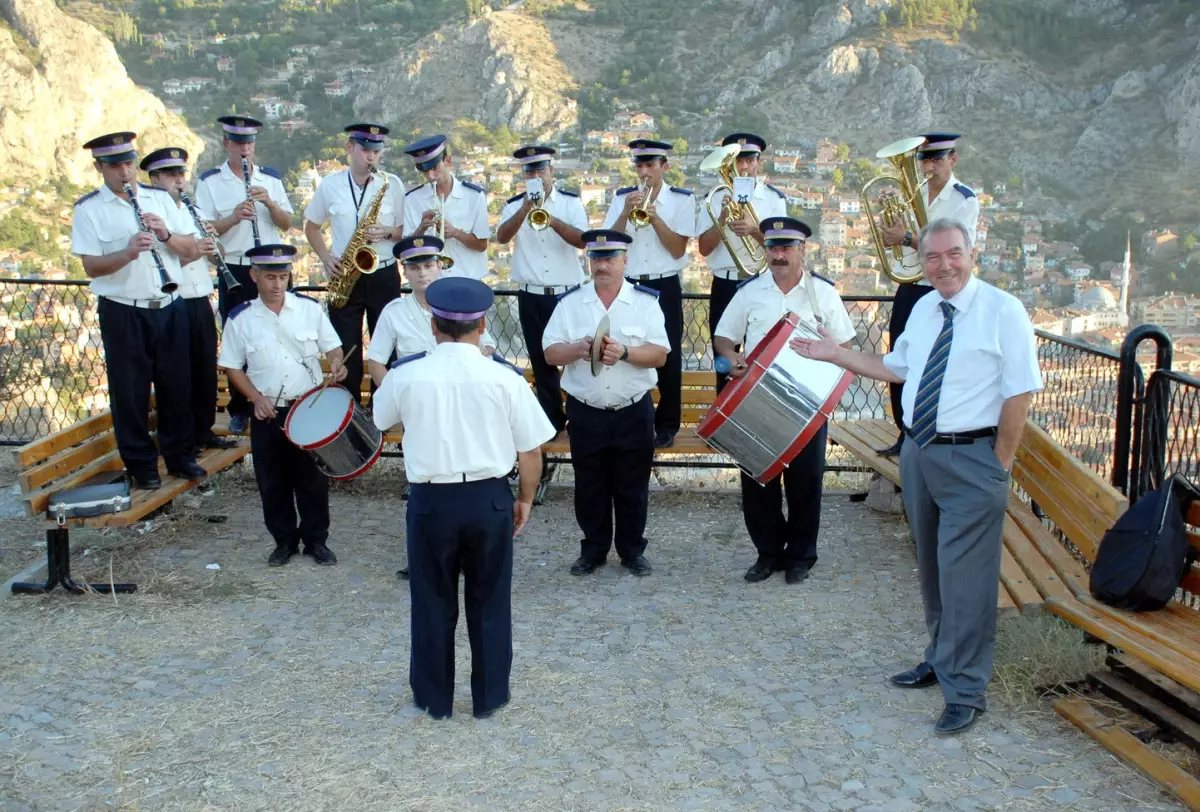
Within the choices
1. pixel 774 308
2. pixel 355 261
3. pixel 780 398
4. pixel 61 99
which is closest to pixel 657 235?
pixel 774 308

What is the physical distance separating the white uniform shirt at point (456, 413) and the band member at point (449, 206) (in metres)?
3.14

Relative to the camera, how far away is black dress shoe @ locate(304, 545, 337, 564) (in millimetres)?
6457

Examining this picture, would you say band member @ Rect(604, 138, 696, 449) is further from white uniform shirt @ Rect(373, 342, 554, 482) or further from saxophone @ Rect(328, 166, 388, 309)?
white uniform shirt @ Rect(373, 342, 554, 482)

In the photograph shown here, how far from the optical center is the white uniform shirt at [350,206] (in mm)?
7578

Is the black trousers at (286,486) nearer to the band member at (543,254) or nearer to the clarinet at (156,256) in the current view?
the clarinet at (156,256)

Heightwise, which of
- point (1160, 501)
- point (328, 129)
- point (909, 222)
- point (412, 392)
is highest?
point (328, 129)

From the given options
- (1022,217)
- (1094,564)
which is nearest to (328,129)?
(1022,217)

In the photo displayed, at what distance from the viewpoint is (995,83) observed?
172 feet

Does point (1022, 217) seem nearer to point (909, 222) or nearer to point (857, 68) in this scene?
point (857, 68)

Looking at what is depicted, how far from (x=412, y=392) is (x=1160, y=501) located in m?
2.88

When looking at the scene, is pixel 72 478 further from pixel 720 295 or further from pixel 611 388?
pixel 720 295

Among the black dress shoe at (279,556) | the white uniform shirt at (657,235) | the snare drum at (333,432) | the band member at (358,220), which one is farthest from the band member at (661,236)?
the black dress shoe at (279,556)

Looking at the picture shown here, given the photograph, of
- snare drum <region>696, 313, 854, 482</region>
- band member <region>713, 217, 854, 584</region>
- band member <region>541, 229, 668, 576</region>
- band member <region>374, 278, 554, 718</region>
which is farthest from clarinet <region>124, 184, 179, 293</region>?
snare drum <region>696, 313, 854, 482</region>

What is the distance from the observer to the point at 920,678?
471 centimetres
